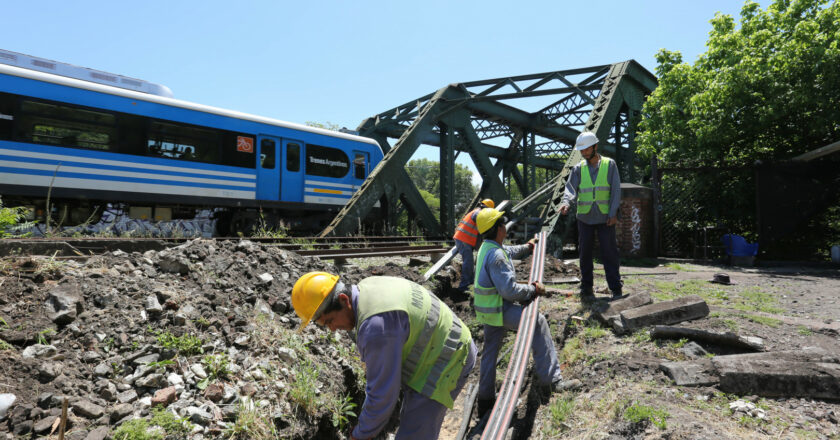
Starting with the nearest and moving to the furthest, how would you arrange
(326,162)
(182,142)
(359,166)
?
1. (182,142)
2. (326,162)
3. (359,166)

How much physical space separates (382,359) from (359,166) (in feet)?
39.7

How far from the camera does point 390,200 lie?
39.0ft

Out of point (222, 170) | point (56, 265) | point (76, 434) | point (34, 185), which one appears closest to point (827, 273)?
point (76, 434)

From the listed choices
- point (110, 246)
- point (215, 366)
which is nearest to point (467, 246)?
point (215, 366)

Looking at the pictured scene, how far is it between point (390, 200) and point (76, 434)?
31.3 ft

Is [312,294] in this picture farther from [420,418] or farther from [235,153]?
[235,153]

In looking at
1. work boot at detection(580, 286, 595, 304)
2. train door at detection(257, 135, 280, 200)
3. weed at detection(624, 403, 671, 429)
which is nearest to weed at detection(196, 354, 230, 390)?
weed at detection(624, 403, 671, 429)

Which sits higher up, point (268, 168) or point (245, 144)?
point (245, 144)

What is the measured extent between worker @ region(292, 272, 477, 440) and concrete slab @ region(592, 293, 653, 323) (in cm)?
227

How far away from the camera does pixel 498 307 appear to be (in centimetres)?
373

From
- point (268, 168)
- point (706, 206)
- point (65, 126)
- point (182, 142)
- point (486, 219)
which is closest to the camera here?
point (486, 219)

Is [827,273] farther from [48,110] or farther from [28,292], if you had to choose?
[48,110]

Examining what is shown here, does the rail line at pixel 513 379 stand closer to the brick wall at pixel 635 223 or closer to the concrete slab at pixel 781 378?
the concrete slab at pixel 781 378

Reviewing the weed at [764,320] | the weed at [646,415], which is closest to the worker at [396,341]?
the weed at [646,415]
